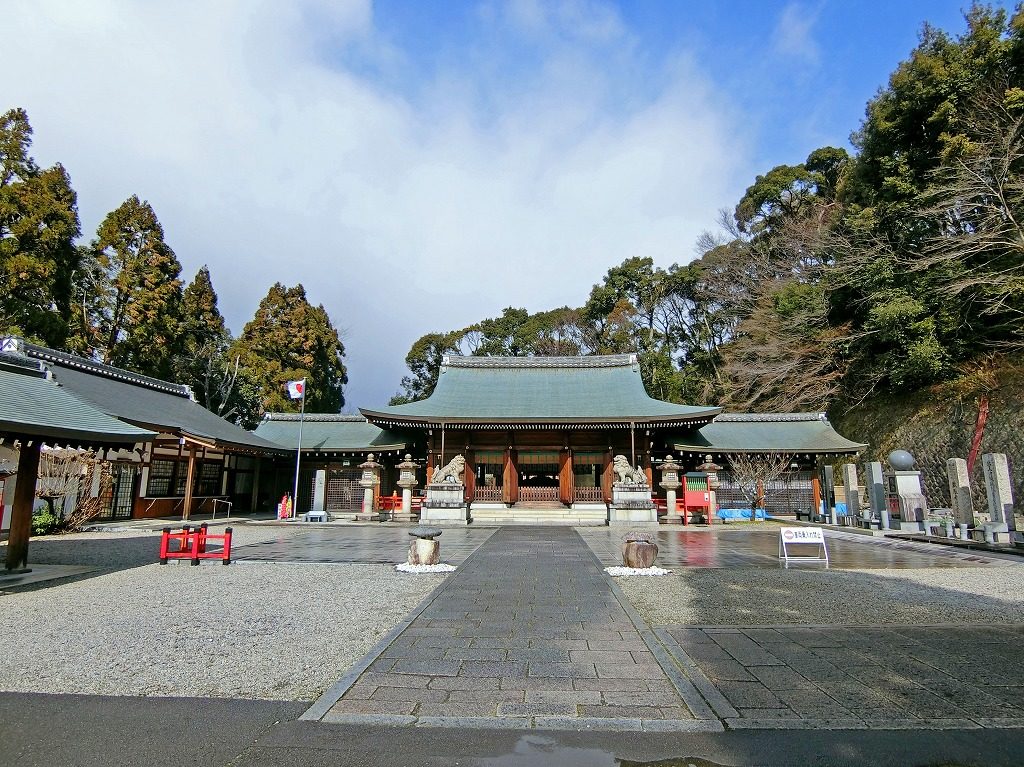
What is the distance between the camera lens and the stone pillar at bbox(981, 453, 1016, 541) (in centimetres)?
1206

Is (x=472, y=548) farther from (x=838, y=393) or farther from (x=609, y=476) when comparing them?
(x=838, y=393)

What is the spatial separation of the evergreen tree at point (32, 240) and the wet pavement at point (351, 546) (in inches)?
573

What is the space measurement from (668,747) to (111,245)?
108 feet

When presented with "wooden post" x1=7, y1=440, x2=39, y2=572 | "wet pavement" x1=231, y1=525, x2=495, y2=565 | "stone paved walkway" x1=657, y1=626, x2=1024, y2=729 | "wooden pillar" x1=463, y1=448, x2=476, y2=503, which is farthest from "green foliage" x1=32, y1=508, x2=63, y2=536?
"stone paved walkway" x1=657, y1=626, x2=1024, y2=729

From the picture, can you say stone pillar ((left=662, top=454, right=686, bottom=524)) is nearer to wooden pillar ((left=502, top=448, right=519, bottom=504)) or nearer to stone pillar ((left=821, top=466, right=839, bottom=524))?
stone pillar ((left=821, top=466, right=839, bottom=524))

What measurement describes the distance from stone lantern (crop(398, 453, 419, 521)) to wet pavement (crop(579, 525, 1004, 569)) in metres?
8.03

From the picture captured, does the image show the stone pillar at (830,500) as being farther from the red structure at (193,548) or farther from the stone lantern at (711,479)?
the red structure at (193,548)

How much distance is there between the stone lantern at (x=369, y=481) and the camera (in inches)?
820

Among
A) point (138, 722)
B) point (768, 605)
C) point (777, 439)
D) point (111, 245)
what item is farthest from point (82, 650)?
point (111, 245)

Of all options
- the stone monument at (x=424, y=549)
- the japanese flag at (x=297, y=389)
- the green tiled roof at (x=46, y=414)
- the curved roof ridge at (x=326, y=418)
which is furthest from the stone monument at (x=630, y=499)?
the green tiled roof at (x=46, y=414)

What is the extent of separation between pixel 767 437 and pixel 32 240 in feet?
105

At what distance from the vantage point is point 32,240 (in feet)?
70.4

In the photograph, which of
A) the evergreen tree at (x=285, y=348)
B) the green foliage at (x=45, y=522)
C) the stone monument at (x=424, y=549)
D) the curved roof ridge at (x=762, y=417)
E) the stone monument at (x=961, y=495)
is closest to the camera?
the stone monument at (x=424, y=549)

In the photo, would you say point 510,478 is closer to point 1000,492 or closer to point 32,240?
point 1000,492
